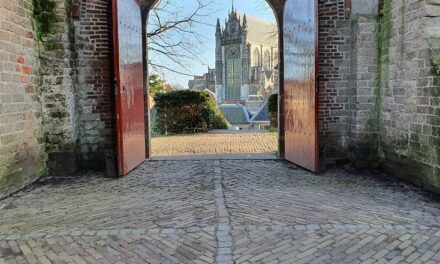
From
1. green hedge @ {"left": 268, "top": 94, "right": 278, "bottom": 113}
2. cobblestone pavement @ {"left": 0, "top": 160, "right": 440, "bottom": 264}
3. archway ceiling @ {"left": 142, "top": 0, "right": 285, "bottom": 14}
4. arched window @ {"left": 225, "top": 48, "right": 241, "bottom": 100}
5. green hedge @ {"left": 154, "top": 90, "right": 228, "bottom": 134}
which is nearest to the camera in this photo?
cobblestone pavement @ {"left": 0, "top": 160, "right": 440, "bottom": 264}

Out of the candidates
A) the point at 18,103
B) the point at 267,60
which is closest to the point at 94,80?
the point at 18,103

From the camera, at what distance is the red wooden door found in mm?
6570

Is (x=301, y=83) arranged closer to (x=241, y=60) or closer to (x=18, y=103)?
(x=18, y=103)

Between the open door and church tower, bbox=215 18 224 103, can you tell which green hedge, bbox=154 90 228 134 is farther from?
church tower, bbox=215 18 224 103

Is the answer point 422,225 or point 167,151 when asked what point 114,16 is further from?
point 422,225

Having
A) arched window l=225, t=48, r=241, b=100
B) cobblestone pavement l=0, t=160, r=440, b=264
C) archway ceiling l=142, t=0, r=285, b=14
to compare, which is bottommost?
cobblestone pavement l=0, t=160, r=440, b=264

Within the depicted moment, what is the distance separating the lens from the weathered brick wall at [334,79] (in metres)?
7.07

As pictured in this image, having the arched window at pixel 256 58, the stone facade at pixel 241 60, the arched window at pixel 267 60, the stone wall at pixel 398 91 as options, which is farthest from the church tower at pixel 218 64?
the stone wall at pixel 398 91

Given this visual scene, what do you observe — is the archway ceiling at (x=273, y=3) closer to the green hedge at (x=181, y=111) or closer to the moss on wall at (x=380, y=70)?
the moss on wall at (x=380, y=70)

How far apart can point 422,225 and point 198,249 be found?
2365 millimetres

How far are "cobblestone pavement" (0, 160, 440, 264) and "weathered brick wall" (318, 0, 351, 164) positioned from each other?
1.00 metres

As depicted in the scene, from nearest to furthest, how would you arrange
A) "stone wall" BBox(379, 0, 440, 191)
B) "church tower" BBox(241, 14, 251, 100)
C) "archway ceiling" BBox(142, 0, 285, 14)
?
"stone wall" BBox(379, 0, 440, 191) < "archway ceiling" BBox(142, 0, 285, 14) < "church tower" BBox(241, 14, 251, 100)

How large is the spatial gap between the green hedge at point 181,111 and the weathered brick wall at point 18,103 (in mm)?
8936

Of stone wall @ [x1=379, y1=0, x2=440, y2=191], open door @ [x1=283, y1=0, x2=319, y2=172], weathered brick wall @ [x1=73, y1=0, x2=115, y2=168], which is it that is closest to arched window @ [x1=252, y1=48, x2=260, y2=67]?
open door @ [x1=283, y1=0, x2=319, y2=172]
